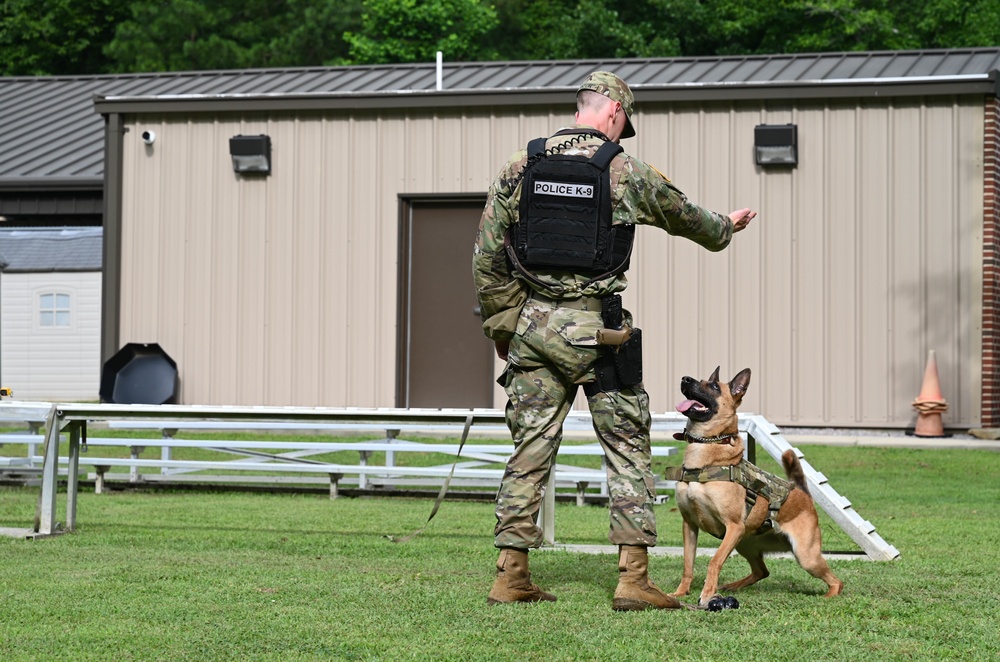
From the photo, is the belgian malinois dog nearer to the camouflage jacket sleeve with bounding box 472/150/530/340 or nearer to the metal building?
the camouflage jacket sleeve with bounding box 472/150/530/340

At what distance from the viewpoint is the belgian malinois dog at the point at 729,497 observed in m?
5.22

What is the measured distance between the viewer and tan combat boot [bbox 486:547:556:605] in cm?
517

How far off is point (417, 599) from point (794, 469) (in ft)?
5.64

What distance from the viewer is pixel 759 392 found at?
574 inches

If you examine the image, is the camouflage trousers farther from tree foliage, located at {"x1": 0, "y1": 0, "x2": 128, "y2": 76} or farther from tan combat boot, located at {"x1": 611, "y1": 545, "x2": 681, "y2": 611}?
tree foliage, located at {"x1": 0, "y1": 0, "x2": 128, "y2": 76}

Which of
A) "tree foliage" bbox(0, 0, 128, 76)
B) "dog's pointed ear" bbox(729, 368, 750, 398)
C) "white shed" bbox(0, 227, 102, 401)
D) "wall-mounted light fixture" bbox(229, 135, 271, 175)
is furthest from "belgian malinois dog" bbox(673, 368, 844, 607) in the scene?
"tree foliage" bbox(0, 0, 128, 76)

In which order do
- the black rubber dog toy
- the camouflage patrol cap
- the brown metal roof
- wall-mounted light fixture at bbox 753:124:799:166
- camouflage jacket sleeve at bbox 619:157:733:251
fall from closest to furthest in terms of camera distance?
the black rubber dog toy, camouflage jacket sleeve at bbox 619:157:733:251, the camouflage patrol cap, wall-mounted light fixture at bbox 753:124:799:166, the brown metal roof

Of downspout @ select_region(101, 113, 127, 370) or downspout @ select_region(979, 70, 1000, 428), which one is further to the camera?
downspout @ select_region(101, 113, 127, 370)

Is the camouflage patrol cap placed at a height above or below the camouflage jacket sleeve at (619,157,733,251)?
above

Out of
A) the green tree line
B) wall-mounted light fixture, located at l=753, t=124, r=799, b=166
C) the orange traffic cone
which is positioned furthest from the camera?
the green tree line

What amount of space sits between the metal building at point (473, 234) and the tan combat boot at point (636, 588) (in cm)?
968

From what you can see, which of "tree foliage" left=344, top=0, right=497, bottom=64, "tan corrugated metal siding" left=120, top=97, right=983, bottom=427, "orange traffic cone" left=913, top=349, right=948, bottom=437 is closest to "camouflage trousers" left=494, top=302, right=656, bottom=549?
"orange traffic cone" left=913, top=349, right=948, bottom=437

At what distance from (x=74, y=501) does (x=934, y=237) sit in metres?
9.93

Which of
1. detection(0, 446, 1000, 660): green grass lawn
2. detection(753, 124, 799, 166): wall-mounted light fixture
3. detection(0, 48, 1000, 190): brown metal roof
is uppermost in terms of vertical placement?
detection(0, 48, 1000, 190): brown metal roof
